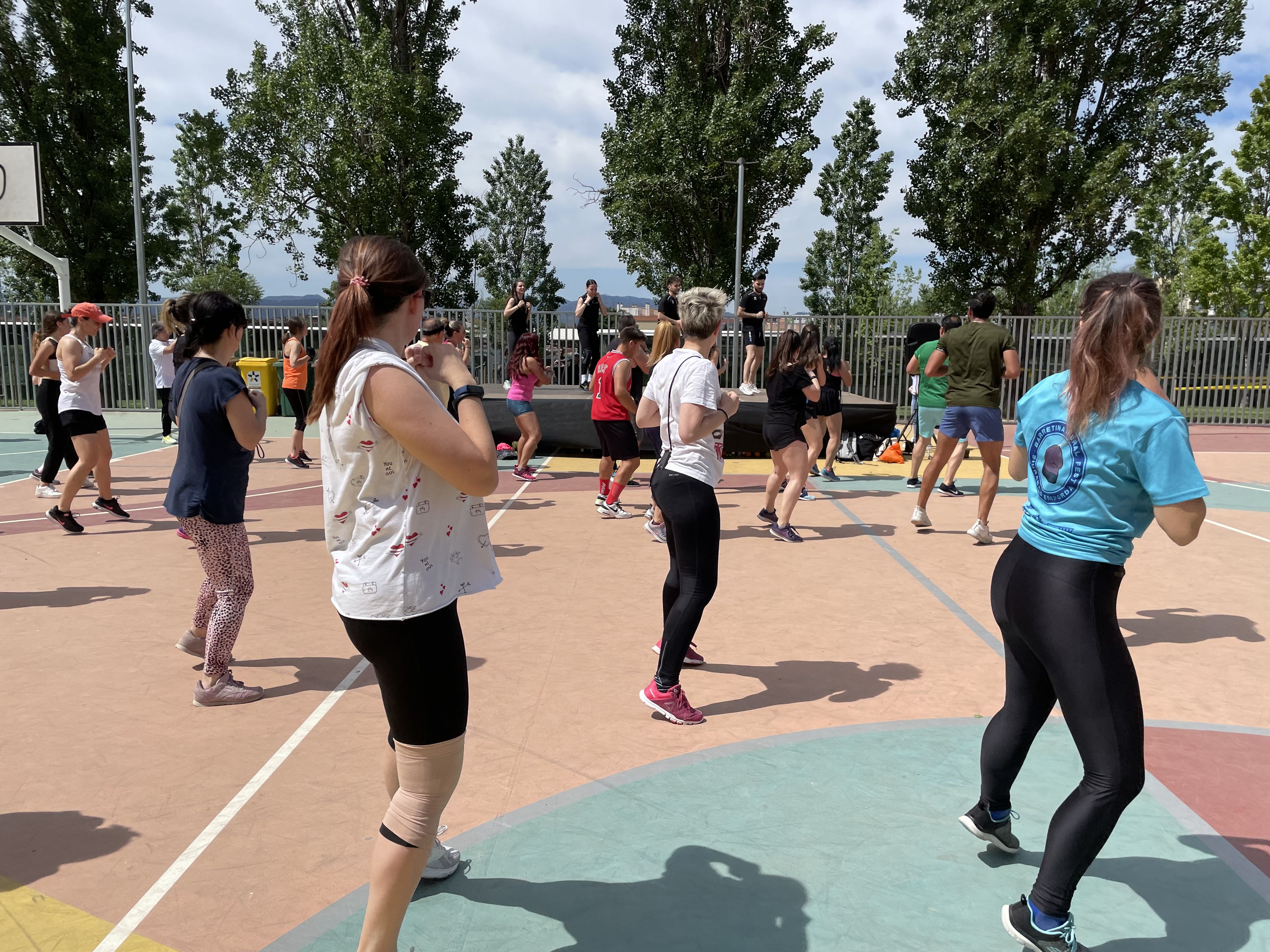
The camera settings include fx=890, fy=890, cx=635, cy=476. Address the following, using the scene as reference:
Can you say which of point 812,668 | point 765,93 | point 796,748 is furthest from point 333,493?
point 765,93

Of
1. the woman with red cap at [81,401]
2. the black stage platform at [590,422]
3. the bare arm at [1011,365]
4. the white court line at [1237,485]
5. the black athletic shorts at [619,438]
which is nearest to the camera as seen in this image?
the bare arm at [1011,365]

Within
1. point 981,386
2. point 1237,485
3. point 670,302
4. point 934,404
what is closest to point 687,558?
point 981,386

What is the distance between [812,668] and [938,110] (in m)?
26.7

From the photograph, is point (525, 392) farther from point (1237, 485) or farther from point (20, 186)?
point (20, 186)

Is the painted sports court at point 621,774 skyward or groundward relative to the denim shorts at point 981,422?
groundward

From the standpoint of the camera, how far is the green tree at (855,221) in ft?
164

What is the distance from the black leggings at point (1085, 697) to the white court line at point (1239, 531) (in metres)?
6.82

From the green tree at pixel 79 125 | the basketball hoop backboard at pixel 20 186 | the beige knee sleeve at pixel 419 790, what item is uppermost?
the green tree at pixel 79 125

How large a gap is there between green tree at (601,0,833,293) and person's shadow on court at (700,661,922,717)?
959 inches

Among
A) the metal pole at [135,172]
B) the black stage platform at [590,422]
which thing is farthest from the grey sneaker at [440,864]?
the metal pole at [135,172]

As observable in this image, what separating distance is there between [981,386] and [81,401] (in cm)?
796

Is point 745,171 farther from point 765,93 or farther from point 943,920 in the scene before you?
point 943,920

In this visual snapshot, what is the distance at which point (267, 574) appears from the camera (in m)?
6.74

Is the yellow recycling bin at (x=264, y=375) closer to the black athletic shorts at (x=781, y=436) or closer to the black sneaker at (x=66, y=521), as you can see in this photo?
the black sneaker at (x=66, y=521)
